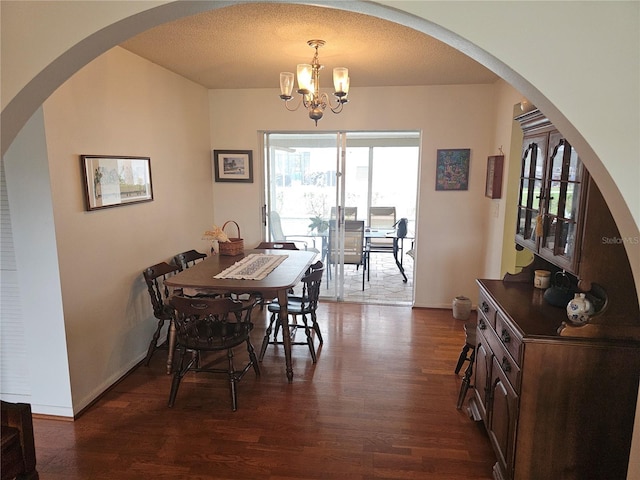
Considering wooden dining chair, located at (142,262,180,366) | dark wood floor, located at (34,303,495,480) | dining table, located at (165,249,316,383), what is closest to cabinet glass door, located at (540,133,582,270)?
dark wood floor, located at (34,303,495,480)

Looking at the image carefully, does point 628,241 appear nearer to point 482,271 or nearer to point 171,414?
point 171,414

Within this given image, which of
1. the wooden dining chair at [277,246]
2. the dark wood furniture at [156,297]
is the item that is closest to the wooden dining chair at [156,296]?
the dark wood furniture at [156,297]

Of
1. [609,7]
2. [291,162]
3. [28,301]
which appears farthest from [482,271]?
[28,301]

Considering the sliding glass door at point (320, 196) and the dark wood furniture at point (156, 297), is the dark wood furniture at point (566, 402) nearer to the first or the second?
the dark wood furniture at point (156, 297)

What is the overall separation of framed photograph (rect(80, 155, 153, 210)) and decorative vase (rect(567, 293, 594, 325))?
285 centimetres

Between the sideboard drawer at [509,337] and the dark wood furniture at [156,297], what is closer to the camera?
the sideboard drawer at [509,337]

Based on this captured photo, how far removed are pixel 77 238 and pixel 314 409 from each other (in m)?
1.91

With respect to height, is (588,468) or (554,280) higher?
(554,280)

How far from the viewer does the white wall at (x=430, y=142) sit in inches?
172

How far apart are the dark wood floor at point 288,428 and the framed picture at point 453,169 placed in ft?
6.33

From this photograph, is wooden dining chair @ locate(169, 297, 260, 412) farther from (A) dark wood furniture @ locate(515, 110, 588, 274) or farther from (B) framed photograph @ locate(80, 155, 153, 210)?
(A) dark wood furniture @ locate(515, 110, 588, 274)

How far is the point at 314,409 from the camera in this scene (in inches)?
107

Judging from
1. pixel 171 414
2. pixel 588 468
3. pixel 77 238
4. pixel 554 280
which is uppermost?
pixel 77 238

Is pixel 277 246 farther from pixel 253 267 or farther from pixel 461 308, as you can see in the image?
pixel 461 308
